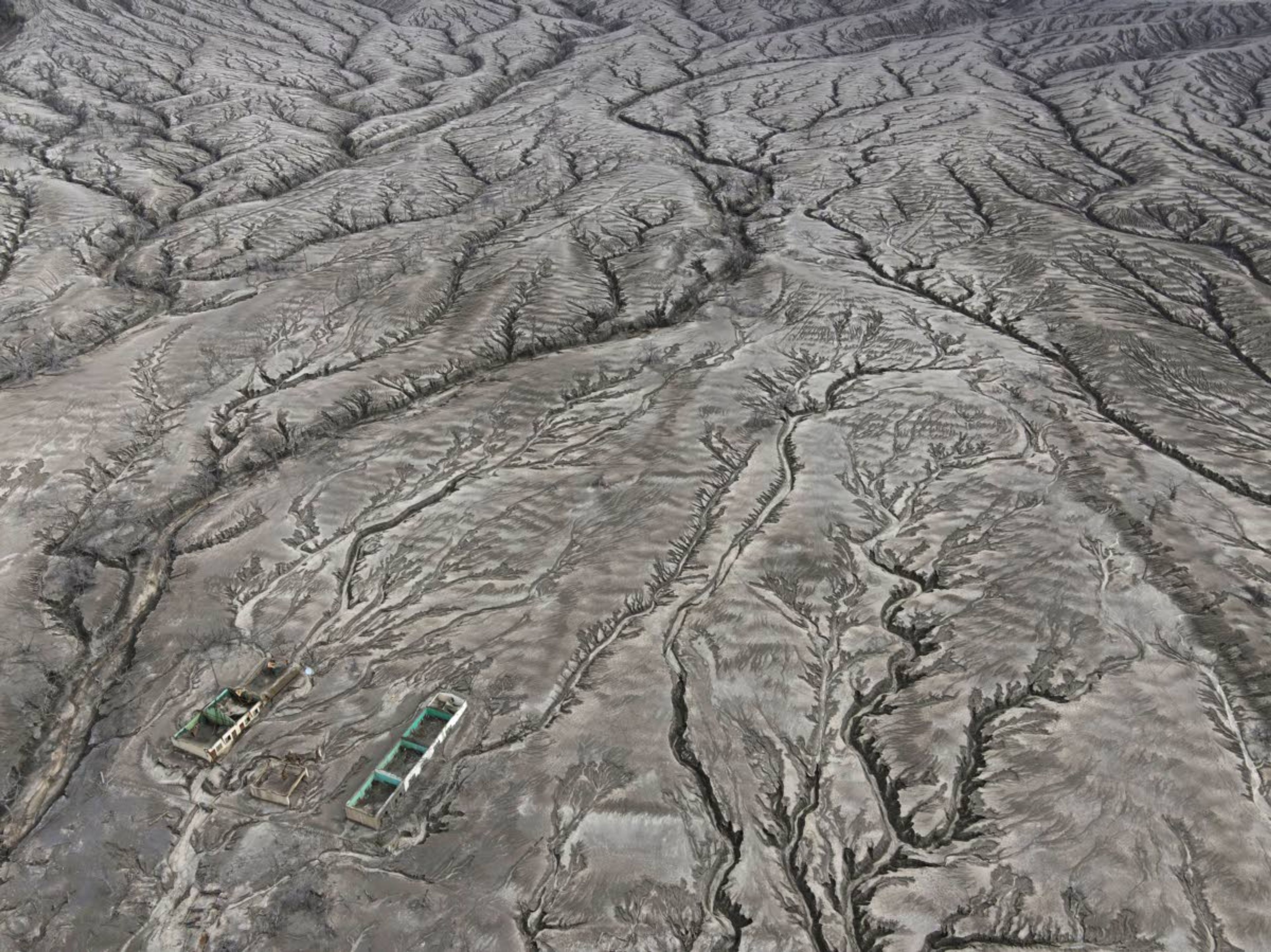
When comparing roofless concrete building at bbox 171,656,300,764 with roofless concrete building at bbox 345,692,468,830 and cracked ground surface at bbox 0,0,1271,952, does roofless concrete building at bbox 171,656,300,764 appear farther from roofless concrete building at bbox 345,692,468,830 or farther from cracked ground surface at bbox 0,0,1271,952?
roofless concrete building at bbox 345,692,468,830

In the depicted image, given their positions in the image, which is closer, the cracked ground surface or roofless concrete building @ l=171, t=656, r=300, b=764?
the cracked ground surface

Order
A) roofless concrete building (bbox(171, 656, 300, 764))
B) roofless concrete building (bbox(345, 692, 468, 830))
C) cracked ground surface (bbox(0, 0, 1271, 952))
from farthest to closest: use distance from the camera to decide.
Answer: roofless concrete building (bbox(171, 656, 300, 764)) → roofless concrete building (bbox(345, 692, 468, 830)) → cracked ground surface (bbox(0, 0, 1271, 952))

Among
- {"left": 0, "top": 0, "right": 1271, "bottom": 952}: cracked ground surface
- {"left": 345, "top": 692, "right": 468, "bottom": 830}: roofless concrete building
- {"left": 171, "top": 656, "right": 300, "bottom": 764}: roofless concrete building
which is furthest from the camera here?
{"left": 171, "top": 656, "right": 300, "bottom": 764}: roofless concrete building

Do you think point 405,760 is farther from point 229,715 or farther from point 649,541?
point 649,541

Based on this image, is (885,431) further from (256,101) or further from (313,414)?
(256,101)

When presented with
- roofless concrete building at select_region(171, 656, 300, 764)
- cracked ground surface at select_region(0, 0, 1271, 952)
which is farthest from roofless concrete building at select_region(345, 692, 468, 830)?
roofless concrete building at select_region(171, 656, 300, 764)

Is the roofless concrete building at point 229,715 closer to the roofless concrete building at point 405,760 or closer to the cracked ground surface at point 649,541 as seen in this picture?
the cracked ground surface at point 649,541

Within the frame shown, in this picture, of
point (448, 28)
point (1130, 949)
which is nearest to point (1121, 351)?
point (1130, 949)

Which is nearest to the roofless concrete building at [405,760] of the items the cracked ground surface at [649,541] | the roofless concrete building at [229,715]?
the cracked ground surface at [649,541]
